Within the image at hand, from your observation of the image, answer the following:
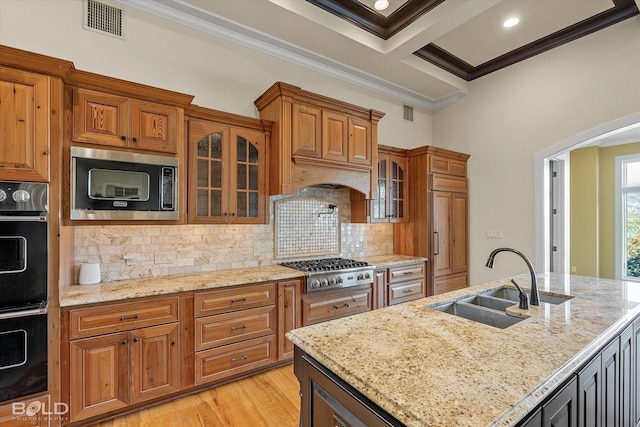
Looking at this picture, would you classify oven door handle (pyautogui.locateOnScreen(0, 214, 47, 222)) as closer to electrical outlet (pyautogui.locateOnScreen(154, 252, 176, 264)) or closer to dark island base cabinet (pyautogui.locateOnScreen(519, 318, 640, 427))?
electrical outlet (pyautogui.locateOnScreen(154, 252, 176, 264))

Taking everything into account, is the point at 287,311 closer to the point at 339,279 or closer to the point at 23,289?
the point at 339,279

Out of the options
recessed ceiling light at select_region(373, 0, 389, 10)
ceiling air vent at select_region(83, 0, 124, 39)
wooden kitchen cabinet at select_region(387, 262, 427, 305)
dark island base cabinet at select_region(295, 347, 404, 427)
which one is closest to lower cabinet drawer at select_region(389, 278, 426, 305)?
wooden kitchen cabinet at select_region(387, 262, 427, 305)

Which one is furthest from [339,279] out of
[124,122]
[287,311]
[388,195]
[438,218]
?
[124,122]

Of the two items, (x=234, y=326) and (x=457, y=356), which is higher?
(x=457, y=356)

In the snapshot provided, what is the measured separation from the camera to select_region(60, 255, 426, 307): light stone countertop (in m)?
2.09

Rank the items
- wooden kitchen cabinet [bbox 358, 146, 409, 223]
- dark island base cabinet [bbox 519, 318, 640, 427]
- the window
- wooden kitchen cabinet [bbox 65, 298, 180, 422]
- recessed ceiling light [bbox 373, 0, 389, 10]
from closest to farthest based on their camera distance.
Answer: dark island base cabinet [bbox 519, 318, 640, 427] → wooden kitchen cabinet [bbox 65, 298, 180, 422] → recessed ceiling light [bbox 373, 0, 389, 10] → wooden kitchen cabinet [bbox 358, 146, 409, 223] → the window

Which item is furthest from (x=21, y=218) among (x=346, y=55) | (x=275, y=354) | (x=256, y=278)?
(x=346, y=55)

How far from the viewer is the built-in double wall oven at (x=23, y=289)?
1788 mm

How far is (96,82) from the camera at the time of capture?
222 cm

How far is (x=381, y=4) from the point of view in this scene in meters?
3.13

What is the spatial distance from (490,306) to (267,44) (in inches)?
133

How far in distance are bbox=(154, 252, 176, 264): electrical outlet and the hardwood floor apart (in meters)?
1.16

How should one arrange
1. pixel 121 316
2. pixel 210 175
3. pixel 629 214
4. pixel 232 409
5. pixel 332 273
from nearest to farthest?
1. pixel 121 316
2. pixel 232 409
3. pixel 210 175
4. pixel 332 273
5. pixel 629 214

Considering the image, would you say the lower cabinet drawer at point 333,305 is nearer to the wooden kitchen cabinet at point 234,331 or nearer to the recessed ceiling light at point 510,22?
the wooden kitchen cabinet at point 234,331
